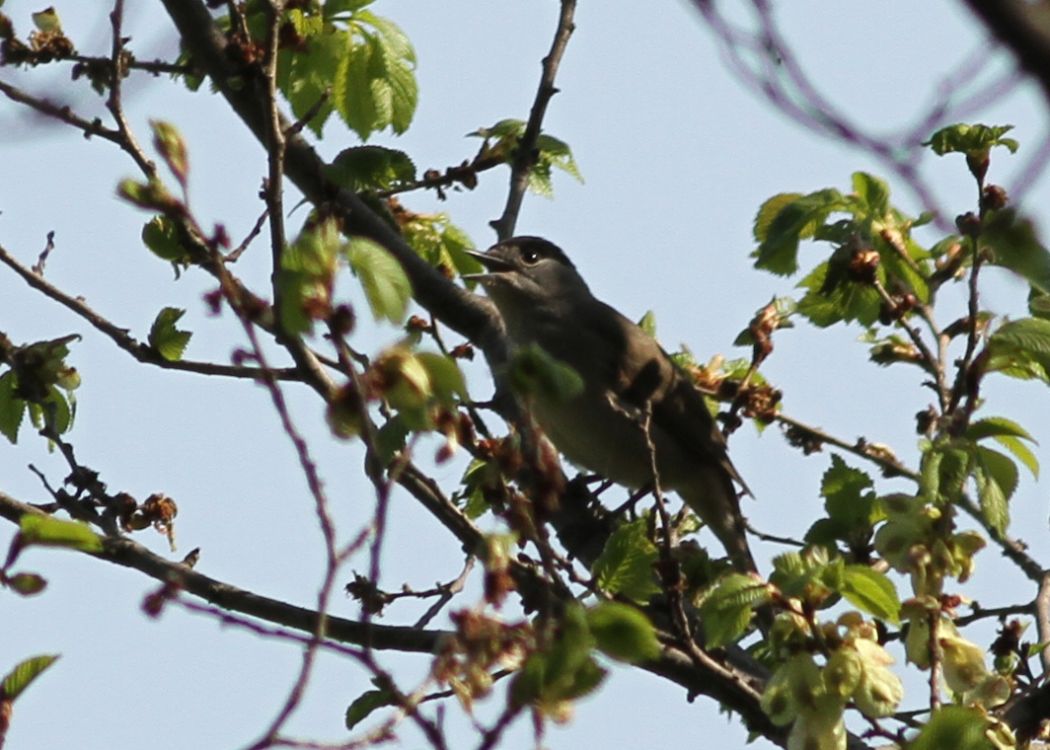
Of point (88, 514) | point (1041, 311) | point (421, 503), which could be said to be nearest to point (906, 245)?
point (1041, 311)

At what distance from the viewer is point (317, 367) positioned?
132 inches

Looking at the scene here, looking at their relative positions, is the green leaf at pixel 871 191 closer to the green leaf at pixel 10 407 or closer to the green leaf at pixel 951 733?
the green leaf at pixel 951 733

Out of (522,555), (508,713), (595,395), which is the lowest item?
(508,713)

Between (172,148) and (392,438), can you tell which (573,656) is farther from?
(392,438)

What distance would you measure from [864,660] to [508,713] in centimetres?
145

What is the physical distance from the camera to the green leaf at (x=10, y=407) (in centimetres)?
444

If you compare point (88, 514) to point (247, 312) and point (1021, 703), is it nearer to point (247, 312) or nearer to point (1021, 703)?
point (247, 312)

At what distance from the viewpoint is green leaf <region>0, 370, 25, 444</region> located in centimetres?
444

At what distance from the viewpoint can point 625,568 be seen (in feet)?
12.0

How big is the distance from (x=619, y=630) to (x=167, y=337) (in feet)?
6.88

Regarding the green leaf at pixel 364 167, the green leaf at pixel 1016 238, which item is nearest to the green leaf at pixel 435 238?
the green leaf at pixel 364 167

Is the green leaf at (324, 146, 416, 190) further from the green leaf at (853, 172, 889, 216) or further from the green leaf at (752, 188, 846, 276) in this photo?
the green leaf at (853, 172, 889, 216)

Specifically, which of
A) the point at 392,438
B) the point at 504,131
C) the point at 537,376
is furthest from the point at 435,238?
the point at 537,376

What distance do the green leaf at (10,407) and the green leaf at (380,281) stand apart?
2.37m
